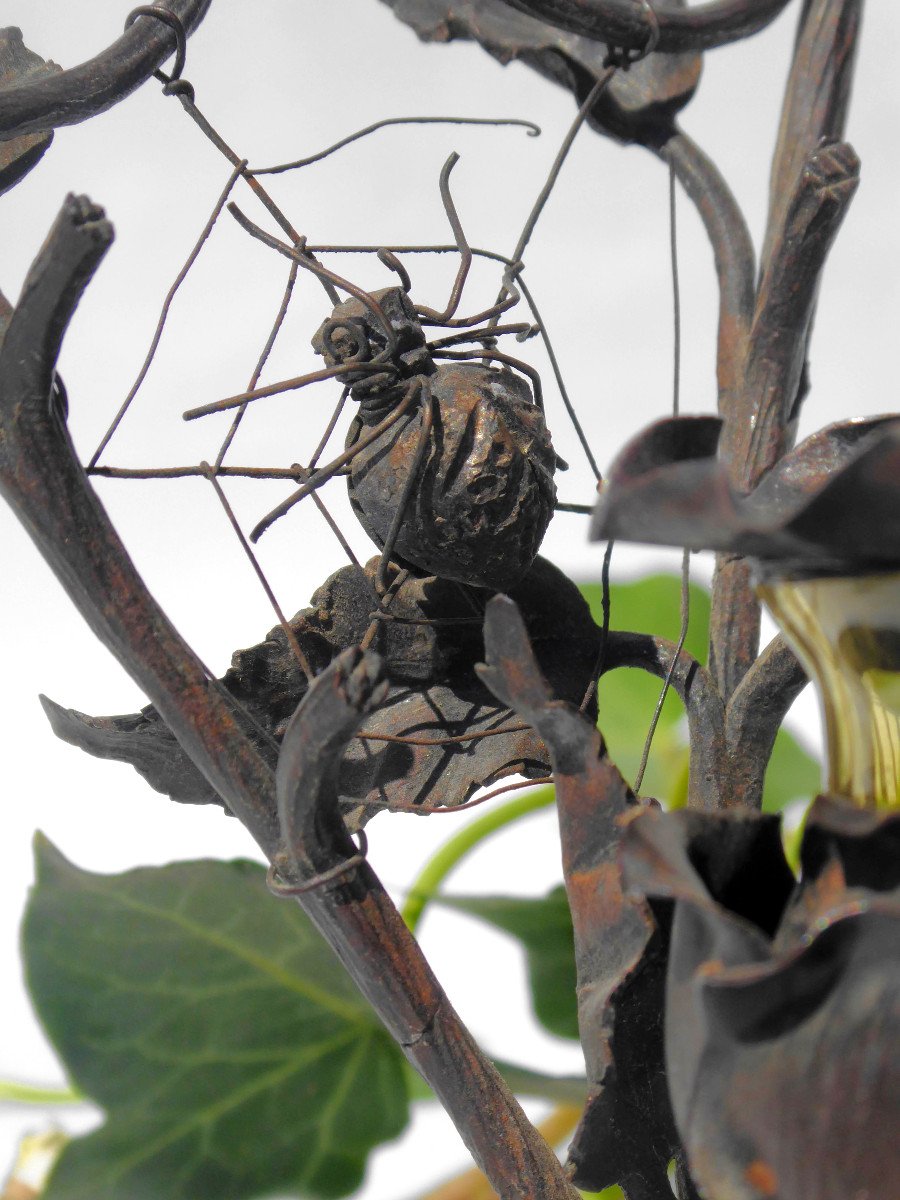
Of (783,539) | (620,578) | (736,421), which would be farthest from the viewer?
(620,578)

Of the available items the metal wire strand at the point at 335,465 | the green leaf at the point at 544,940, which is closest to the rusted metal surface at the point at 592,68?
the metal wire strand at the point at 335,465

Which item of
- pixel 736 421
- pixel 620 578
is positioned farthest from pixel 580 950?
pixel 620 578

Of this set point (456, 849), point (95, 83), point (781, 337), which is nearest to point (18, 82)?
point (95, 83)

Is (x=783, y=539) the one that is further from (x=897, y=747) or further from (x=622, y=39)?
(x=622, y=39)

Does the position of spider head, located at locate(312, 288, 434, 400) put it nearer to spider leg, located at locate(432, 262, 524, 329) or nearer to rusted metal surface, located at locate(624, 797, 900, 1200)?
spider leg, located at locate(432, 262, 524, 329)

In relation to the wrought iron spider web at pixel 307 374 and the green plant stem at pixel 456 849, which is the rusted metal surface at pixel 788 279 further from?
the green plant stem at pixel 456 849

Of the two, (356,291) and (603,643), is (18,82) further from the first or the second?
(603,643)
